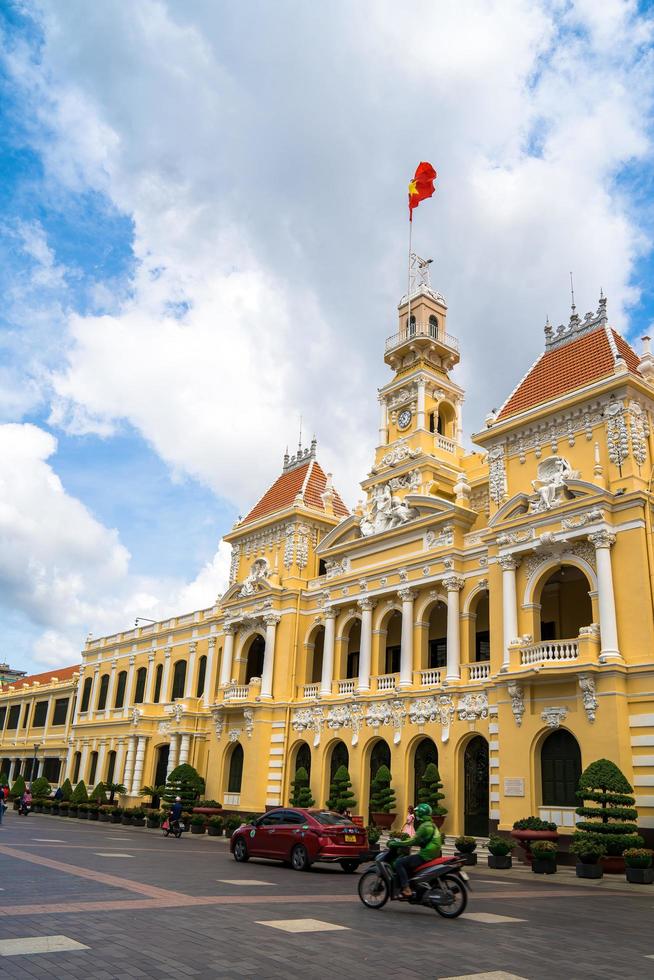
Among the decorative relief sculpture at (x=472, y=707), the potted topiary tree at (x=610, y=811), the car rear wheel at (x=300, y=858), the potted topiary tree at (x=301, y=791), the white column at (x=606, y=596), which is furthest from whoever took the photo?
the potted topiary tree at (x=301, y=791)

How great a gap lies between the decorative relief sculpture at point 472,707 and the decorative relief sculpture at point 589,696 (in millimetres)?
5066

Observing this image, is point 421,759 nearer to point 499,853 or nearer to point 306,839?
point 499,853

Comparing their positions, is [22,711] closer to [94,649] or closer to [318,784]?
[94,649]

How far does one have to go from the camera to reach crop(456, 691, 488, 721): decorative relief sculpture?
28.9m

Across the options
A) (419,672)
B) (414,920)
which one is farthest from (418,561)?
(414,920)

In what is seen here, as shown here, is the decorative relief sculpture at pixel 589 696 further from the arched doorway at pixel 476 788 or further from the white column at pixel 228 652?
the white column at pixel 228 652

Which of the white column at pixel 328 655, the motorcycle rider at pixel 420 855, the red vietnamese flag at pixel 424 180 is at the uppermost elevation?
the red vietnamese flag at pixel 424 180

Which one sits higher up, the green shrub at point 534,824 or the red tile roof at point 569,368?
the red tile roof at point 569,368

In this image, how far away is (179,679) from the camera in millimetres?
49812

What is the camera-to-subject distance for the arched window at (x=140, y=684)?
5275 centimetres

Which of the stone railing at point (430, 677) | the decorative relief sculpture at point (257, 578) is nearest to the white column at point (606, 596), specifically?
the stone railing at point (430, 677)

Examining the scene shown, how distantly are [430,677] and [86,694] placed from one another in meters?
35.1

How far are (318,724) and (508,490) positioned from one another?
13843 millimetres

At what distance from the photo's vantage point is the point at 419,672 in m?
32.2
